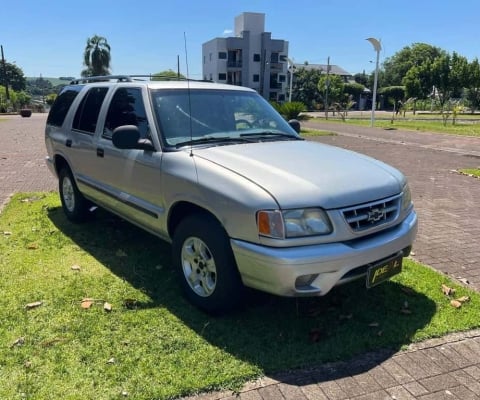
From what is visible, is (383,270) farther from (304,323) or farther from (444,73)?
(444,73)

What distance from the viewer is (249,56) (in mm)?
74312

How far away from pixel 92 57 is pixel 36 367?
6199cm

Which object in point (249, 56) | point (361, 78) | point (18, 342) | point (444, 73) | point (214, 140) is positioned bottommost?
point (18, 342)

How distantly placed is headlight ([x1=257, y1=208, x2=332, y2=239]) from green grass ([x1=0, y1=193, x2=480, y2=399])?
856 mm

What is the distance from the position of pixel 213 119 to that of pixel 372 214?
71.9 inches

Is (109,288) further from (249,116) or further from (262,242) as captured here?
(249,116)

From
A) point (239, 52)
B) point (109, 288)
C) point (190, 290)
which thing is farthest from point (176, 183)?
point (239, 52)

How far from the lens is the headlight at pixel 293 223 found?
3062mm

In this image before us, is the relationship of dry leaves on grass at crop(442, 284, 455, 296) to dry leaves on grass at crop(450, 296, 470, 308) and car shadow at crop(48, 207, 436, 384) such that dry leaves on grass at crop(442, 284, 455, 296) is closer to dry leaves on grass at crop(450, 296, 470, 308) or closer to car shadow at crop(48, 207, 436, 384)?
dry leaves on grass at crop(450, 296, 470, 308)

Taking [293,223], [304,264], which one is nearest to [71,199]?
[293,223]

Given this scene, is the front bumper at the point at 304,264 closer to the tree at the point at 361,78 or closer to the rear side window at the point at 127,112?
the rear side window at the point at 127,112

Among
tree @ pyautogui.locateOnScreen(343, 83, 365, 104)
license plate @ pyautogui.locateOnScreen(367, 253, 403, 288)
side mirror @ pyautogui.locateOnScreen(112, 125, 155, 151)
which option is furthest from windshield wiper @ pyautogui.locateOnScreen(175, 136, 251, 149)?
tree @ pyautogui.locateOnScreen(343, 83, 365, 104)

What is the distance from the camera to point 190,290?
3840 millimetres

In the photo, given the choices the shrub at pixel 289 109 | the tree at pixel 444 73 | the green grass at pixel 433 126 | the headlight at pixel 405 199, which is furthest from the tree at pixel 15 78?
the headlight at pixel 405 199
